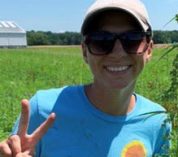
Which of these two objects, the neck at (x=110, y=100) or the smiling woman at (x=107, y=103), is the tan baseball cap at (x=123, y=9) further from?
the neck at (x=110, y=100)

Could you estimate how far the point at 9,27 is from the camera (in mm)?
79688

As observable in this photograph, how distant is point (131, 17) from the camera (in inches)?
111

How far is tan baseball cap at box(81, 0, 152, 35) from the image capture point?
110 inches

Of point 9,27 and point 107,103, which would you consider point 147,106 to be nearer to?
point 107,103

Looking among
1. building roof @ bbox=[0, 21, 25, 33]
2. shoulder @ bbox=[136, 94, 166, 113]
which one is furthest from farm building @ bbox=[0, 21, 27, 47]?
shoulder @ bbox=[136, 94, 166, 113]

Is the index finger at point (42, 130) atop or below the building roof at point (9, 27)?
atop

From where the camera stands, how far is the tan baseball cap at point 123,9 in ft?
9.20

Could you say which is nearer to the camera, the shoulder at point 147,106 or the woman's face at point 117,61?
the woman's face at point 117,61

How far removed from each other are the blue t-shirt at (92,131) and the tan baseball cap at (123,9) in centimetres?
41

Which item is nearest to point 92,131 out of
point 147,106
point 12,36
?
point 147,106

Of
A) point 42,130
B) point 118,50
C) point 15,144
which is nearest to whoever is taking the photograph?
point 15,144

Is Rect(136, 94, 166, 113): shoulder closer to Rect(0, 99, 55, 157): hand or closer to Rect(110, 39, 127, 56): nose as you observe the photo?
Rect(110, 39, 127, 56): nose

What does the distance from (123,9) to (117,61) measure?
9.5 inches

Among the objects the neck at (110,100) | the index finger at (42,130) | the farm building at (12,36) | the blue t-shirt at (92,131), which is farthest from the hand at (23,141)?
the farm building at (12,36)
